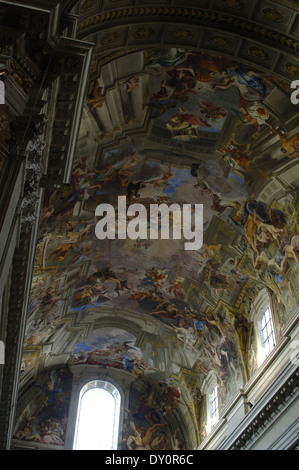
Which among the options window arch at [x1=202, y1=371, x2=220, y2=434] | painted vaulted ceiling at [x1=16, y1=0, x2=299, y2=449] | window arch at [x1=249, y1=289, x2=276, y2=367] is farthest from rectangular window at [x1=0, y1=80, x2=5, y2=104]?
window arch at [x1=202, y1=371, x2=220, y2=434]

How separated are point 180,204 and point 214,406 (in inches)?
352

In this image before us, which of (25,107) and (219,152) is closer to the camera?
(25,107)

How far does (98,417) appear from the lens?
23094 millimetres

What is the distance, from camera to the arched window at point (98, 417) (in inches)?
872

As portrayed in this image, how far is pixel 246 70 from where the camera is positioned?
483 inches

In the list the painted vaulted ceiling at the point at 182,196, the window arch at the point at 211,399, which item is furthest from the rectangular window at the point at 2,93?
the window arch at the point at 211,399

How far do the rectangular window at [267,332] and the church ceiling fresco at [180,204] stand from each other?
73 centimetres

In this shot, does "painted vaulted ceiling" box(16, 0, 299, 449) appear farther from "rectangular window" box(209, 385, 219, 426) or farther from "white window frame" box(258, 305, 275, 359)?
"rectangular window" box(209, 385, 219, 426)

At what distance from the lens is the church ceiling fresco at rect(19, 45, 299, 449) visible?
41.7 feet

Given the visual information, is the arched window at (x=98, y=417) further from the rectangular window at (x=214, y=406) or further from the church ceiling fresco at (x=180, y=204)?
the rectangular window at (x=214, y=406)

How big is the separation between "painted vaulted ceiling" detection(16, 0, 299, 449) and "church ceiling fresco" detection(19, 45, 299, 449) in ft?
Answer: 0.13
